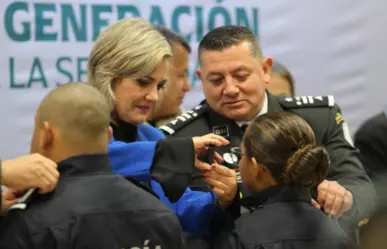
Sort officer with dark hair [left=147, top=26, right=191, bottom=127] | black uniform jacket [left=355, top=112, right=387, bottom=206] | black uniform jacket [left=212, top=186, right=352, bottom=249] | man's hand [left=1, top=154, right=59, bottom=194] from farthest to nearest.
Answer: officer with dark hair [left=147, top=26, right=191, bottom=127], black uniform jacket [left=355, top=112, right=387, bottom=206], black uniform jacket [left=212, top=186, right=352, bottom=249], man's hand [left=1, top=154, right=59, bottom=194]

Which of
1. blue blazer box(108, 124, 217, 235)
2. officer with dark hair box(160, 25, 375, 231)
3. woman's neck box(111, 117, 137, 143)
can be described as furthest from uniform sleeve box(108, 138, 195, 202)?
officer with dark hair box(160, 25, 375, 231)

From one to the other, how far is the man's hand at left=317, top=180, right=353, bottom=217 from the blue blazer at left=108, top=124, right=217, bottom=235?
0.29 meters

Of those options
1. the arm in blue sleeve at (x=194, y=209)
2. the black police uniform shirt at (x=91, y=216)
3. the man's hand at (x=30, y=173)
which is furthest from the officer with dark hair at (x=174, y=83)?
the man's hand at (x=30, y=173)

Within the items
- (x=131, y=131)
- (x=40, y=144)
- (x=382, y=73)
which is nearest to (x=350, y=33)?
(x=382, y=73)

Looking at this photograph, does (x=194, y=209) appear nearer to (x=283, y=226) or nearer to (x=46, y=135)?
(x=283, y=226)

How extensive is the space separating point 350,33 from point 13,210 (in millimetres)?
2409

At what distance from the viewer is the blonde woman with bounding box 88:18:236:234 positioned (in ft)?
6.25

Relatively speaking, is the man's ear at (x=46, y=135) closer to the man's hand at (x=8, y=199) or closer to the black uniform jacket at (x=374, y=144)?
the man's hand at (x=8, y=199)

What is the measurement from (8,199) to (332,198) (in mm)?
850

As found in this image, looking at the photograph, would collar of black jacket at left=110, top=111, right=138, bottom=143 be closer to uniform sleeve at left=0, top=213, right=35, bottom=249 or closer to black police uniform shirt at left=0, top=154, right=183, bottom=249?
Result: black police uniform shirt at left=0, top=154, right=183, bottom=249

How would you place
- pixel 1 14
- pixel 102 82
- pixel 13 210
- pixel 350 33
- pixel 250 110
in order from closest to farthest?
pixel 13 210 → pixel 102 82 → pixel 250 110 → pixel 1 14 → pixel 350 33

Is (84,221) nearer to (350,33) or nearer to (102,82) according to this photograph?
(102,82)

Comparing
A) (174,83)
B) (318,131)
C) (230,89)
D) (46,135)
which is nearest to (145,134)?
(230,89)

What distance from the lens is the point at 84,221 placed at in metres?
1.66
